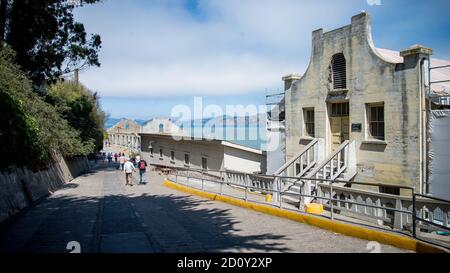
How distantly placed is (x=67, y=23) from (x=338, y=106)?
17.4 meters

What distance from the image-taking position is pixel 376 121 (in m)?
14.3

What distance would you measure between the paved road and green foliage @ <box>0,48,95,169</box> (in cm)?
203

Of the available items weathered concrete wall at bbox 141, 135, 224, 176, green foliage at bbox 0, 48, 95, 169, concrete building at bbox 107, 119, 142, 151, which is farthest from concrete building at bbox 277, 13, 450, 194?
concrete building at bbox 107, 119, 142, 151

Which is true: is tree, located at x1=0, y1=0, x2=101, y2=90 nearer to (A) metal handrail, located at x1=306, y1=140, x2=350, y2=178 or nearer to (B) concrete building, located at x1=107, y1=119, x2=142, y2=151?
(A) metal handrail, located at x1=306, y1=140, x2=350, y2=178

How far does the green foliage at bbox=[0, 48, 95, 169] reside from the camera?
27.8 ft

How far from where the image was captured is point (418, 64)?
1227 cm

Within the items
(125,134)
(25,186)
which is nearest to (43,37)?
(25,186)

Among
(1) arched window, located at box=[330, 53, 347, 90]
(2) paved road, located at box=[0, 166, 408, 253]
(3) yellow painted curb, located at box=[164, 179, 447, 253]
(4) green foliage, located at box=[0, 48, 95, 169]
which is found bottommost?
(2) paved road, located at box=[0, 166, 408, 253]

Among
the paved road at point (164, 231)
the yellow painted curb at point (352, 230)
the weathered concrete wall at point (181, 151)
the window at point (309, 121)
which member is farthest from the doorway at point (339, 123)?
the weathered concrete wall at point (181, 151)

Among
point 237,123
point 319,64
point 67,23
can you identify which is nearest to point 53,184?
point 67,23

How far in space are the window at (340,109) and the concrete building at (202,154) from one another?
5.83 m

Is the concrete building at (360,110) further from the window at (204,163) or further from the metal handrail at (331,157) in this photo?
the window at (204,163)

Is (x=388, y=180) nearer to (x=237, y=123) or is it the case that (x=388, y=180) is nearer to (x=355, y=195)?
(x=355, y=195)

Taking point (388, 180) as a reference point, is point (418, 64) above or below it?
above
